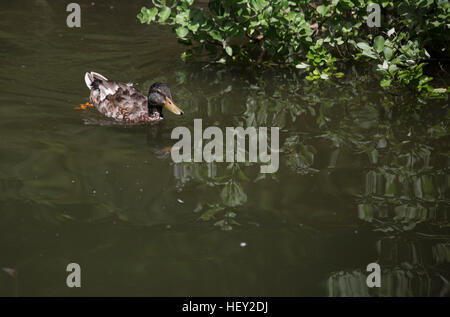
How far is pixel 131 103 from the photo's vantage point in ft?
27.9

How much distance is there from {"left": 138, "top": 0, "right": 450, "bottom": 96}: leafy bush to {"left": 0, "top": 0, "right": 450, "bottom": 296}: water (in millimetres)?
442

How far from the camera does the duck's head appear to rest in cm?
829

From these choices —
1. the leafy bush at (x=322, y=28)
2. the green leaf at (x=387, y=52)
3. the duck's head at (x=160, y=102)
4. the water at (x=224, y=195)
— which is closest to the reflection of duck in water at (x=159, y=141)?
the water at (x=224, y=195)

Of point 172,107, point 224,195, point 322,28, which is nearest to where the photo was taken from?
point 224,195

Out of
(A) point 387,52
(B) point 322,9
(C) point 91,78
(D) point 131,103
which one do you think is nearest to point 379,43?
(A) point 387,52

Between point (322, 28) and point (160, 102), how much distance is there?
374 cm

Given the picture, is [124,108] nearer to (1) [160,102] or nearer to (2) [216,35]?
(1) [160,102]

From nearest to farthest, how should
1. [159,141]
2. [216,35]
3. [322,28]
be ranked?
[159,141] → [216,35] → [322,28]

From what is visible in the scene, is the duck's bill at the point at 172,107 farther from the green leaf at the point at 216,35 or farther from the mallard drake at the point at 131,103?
the green leaf at the point at 216,35

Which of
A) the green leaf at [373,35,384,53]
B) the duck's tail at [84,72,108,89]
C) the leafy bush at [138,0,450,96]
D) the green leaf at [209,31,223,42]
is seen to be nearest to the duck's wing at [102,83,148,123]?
the duck's tail at [84,72,108,89]

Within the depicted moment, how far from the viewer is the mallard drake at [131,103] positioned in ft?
27.3

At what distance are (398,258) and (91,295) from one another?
8.14 feet

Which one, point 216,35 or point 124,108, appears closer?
point 124,108
